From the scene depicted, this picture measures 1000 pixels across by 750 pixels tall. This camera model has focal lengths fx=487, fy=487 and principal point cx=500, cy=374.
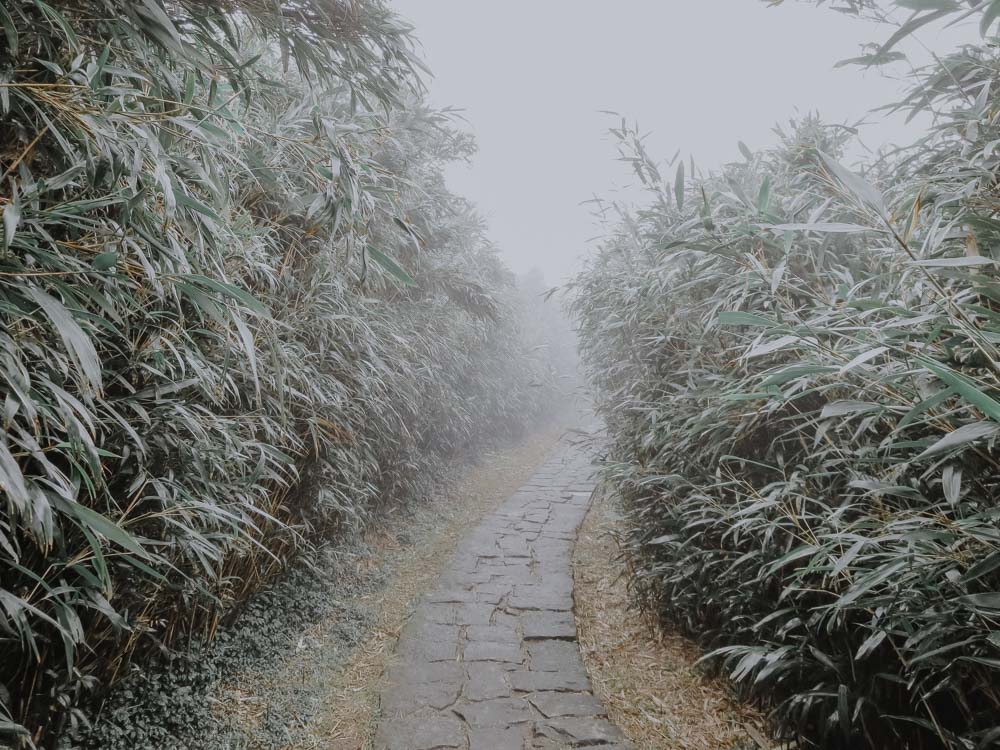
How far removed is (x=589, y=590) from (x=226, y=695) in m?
2.12

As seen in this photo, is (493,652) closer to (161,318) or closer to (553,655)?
(553,655)

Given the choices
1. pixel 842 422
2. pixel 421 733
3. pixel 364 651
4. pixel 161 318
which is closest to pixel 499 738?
pixel 421 733

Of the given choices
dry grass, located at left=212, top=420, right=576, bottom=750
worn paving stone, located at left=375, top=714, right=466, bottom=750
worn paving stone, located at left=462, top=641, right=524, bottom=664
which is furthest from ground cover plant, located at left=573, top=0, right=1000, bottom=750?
dry grass, located at left=212, top=420, right=576, bottom=750

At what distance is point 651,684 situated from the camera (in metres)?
2.19

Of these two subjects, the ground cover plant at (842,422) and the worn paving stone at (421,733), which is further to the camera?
the worn paving stone at (421,733)

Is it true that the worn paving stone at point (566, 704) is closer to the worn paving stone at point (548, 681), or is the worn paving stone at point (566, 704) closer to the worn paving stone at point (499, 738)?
the worn paving stone at point (548, 681)

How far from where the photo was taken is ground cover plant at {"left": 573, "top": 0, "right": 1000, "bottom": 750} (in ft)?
3.33

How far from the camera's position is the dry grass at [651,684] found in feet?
6.06

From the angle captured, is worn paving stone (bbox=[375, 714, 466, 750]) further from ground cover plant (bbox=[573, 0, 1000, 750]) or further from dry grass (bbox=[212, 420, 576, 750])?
ground cover plant (bbox=[573, 0, 1000, 750])

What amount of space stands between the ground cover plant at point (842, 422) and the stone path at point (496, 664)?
59 centimetres

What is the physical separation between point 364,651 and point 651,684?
1.38 m

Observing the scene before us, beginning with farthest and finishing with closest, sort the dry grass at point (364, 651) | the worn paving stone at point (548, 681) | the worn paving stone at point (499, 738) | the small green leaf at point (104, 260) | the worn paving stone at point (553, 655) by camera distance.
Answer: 1. the worn paving stone at point (553, 655)
2. the worn paving stone at point (548, 681)
3. the dry grass at point (364, 651)
4. the worn paving stone at point (499, 738)
5. the small green leaf at point (104, 260)

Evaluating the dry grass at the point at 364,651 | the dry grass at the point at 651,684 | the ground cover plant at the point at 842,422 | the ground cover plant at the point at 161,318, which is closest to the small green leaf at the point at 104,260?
the ground cover plant at the point at 161,318

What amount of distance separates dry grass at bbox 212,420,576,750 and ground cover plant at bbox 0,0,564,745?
0.37m
